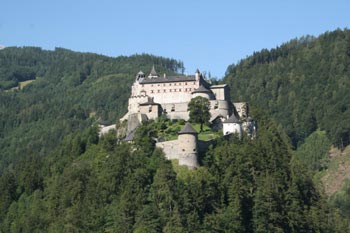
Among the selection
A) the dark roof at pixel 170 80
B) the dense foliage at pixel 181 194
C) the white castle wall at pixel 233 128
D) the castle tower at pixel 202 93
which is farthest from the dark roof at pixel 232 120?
the dark roof at pixel 170 80

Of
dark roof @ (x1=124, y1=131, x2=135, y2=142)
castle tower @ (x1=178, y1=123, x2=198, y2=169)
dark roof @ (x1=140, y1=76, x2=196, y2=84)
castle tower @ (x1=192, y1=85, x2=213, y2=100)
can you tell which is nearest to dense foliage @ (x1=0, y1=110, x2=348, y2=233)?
castle tower @ (x1=178, y1=123, x2=198, y2=169)

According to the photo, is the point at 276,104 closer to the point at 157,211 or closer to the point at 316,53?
the point at 316,53

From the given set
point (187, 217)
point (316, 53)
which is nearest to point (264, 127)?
point (187, 217)

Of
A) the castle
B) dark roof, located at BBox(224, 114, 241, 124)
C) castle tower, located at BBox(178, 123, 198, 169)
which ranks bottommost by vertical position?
castle tower, located at BBox(178, 123, 198, 169)

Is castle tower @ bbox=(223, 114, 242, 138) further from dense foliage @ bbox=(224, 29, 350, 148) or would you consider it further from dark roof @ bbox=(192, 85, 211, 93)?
dense foliage @ bbox=(224, 29, 350, 148)

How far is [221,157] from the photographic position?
8044 cm

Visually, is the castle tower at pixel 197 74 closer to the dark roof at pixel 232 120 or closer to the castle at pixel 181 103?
the castle at pixel 181 103

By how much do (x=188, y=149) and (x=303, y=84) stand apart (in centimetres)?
9514

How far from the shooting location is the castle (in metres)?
90.8

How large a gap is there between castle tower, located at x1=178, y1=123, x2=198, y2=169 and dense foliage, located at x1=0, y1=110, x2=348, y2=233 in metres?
1.29

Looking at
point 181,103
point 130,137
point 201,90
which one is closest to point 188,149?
point 130,137

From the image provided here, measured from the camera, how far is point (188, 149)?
78312mm

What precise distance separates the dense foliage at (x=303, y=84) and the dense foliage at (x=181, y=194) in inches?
2228

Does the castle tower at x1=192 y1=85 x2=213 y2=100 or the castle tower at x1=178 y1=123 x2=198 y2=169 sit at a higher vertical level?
the castle tower at x1=192 y1=85 x2=213 y2=100
